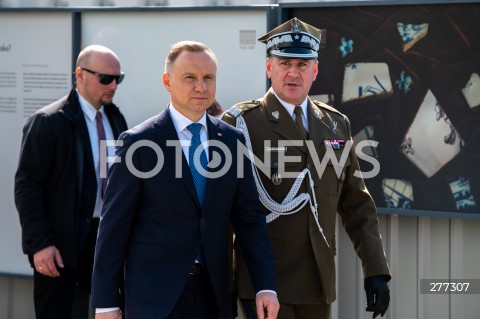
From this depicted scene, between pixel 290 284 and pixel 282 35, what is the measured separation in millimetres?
1162

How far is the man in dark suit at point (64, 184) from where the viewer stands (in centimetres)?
503

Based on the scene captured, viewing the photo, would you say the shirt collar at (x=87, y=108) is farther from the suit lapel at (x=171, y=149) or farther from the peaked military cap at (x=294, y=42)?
the suit lapel at (x=171, y=149)

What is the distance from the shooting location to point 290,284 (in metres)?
4.18

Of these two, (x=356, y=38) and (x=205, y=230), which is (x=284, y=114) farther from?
(x=356, y=38)

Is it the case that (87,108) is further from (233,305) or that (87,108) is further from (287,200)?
(233,305)

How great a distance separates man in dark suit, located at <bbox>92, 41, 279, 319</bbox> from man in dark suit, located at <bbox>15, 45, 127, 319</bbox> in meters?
1.45

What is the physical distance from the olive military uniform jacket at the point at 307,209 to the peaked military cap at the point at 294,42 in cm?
22

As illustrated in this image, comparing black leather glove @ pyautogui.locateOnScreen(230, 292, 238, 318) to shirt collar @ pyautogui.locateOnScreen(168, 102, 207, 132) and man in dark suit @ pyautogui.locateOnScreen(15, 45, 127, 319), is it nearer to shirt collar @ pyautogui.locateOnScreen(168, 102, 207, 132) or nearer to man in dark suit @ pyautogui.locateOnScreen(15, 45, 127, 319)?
shirt collar @ pyautogui.locateOnScreen(168, 102, 207, 132)

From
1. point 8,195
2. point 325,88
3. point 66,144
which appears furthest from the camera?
point 8,195

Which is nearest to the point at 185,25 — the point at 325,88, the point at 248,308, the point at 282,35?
the point at 325,88

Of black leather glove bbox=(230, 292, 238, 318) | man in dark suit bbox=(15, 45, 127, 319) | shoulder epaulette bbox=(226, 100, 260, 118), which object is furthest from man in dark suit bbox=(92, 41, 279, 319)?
man in dark suit bbox=(15, 45, 127, 319)

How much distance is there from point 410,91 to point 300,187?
129 cm

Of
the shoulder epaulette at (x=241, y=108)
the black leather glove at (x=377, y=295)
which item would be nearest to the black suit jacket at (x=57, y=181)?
the shoulder epaulette at (x=241, y=108)

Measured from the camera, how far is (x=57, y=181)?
512 centimetres
